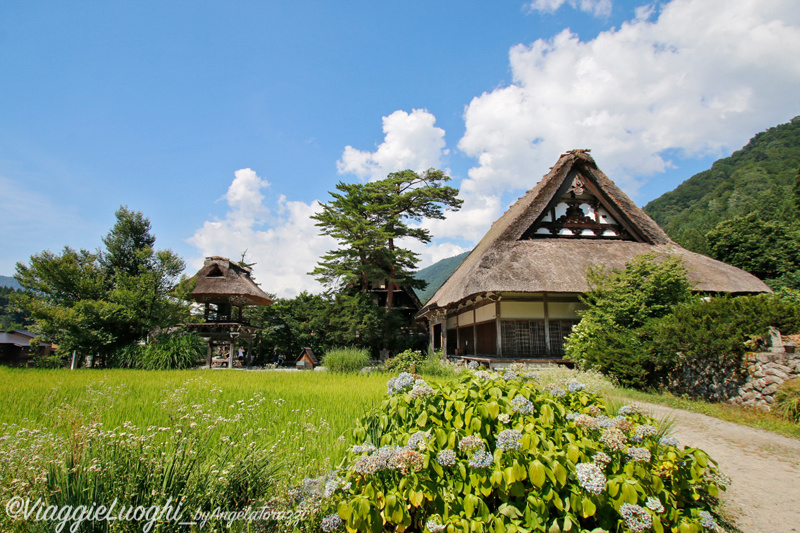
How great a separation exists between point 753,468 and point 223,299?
63.4ft

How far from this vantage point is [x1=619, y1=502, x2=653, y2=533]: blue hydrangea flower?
69.7 inches

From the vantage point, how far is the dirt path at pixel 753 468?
112 inches

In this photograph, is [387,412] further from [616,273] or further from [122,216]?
[122,216]

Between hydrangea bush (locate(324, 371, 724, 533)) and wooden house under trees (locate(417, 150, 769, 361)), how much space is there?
8.46 m

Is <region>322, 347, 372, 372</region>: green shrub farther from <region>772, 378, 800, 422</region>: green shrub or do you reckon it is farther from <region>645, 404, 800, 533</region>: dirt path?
<region>772, 378, 800, 422</region>: green shrub

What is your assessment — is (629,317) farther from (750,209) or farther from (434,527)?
(750,209)

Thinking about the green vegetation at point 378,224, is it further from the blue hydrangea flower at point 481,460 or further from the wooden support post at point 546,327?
the blue hydrangea flower at point 481,460

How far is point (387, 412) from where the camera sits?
9.34ft

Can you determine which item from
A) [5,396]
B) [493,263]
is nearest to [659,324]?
[493,263]

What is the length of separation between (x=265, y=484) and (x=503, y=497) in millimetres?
1516

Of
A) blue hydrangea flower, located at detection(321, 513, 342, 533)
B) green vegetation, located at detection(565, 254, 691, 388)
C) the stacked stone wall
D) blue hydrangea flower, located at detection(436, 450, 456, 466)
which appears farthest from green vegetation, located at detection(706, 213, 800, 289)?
blue hydrangea flower, located at detection(321, 513, 342, 533)

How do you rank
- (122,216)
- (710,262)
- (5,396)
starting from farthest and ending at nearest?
1. (122,216)
2. (710,262)
3. (5,396)

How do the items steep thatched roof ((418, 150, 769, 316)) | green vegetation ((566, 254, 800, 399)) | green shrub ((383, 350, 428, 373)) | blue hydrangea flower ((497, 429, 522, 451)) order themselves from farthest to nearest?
1. steep thatched roof ((418, 150, 769, 316))
2. green shrub ((383, 350, 428, 373))
3. green vegetation ((566, 254, 800, 399))
4. blue hydrangea flower ((497, 429, 522, 451))

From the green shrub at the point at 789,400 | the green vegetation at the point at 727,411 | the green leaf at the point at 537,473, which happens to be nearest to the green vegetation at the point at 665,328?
the green vegetation at the point at 727,411
